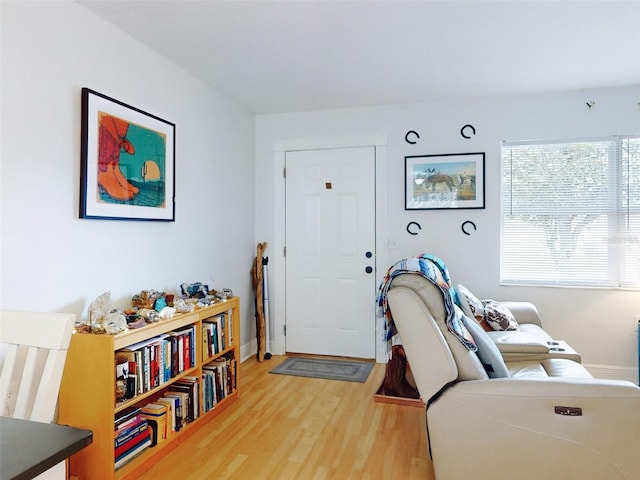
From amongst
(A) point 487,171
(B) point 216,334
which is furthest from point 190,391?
(A) point 487,171

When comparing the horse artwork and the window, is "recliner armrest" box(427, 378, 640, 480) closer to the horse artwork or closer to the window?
the window

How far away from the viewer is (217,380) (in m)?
2.90

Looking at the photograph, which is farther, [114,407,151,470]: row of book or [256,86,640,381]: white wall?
[256,86,640,381]: white wall

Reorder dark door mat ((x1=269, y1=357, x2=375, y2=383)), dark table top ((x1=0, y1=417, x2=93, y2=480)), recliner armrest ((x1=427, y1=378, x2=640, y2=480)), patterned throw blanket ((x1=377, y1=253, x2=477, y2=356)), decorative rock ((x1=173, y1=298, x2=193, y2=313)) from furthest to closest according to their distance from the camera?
dark door mat ((x1=269, y1=357, x2=375, y2=383)) → decorative rock ((x1=173, y1=298, x2=193, y2=313)) → patterned throw blanket ((x1=377, y1=253, x2=477, y2=356)) → recliner armrest ((x1=427, y1=378, x2=640, y2=480)) → dark table top ((x1=0, y1=417, x2=93, y2=480))

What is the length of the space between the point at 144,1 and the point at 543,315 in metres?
3.73

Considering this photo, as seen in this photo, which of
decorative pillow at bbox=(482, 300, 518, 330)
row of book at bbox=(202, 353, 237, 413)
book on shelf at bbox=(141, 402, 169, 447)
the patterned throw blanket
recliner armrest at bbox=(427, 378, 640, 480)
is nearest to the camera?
recliner armrest at bbox=(427, 378, 640, 480)

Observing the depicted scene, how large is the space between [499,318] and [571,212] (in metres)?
1.31

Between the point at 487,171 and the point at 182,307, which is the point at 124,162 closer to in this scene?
the point at 182,307

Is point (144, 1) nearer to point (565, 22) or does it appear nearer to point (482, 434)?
point (565, 22)

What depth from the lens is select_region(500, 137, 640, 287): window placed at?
3479 millimetres

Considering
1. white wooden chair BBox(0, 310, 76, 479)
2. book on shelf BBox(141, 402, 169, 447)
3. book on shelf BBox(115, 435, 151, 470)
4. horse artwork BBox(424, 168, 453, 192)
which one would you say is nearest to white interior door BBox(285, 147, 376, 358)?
horse artwork BBox(424, 168, 453, 192)

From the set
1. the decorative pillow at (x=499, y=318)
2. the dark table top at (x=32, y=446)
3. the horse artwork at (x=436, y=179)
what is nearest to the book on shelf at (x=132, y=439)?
the dark table top at (x=32, y=446)

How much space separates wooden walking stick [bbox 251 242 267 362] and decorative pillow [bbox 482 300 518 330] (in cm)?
204

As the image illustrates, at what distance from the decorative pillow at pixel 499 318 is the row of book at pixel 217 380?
1.91 metres
